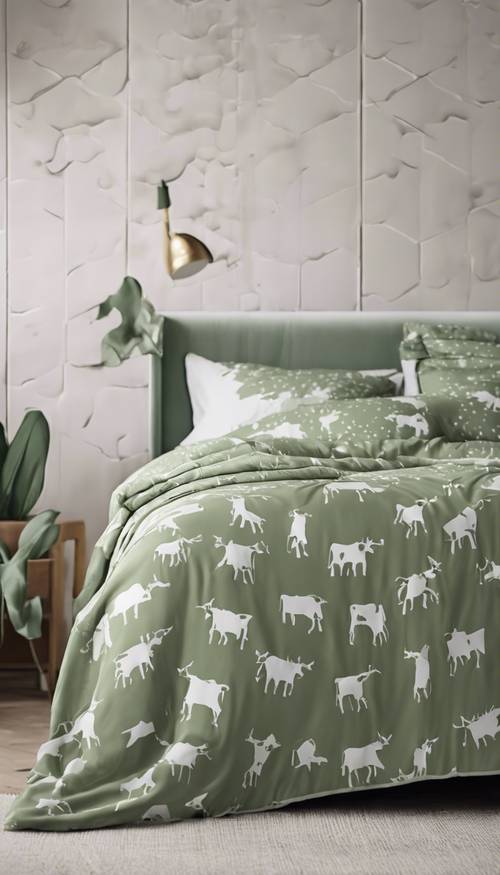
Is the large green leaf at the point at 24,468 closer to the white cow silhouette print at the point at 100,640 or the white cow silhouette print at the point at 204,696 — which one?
the white cow silhouette print at the point at 100,640

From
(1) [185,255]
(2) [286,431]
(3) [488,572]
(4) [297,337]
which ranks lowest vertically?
(3) [488,572]

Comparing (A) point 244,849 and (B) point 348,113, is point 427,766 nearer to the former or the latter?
(A) point 244,849

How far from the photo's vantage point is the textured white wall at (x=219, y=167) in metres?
3.71

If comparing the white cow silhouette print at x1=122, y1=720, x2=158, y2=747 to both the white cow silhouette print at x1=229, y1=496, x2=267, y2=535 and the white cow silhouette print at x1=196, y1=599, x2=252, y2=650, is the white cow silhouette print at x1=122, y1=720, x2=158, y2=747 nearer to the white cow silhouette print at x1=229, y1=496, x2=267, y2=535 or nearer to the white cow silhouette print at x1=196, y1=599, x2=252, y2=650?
the white cow silhouette print at x1=196, y1=599, x2=252, y2=650

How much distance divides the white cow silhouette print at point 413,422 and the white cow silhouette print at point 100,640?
49.1 inches

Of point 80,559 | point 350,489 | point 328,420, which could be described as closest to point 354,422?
point 328,420

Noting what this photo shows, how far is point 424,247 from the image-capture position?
12.3ft

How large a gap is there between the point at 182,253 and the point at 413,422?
111cm

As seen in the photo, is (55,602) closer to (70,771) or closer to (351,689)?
(70,771)

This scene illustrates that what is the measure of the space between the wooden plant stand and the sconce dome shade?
1.01 m

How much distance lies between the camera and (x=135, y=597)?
1885mm

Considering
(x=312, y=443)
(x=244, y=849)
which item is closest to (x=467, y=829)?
(x=244, y=849)

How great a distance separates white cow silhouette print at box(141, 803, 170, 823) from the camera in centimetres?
177

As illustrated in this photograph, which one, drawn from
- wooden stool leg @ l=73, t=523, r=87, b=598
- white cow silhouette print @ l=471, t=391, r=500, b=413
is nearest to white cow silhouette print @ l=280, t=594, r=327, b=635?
white cow silhouette print @ l=471, t=391, r=500, b=413
